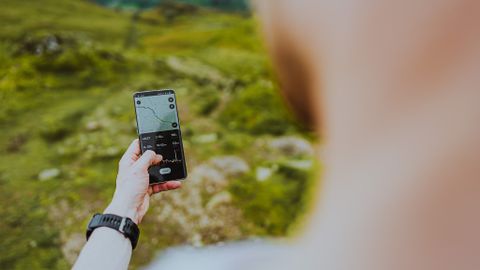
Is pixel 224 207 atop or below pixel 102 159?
below

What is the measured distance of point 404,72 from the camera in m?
1.81

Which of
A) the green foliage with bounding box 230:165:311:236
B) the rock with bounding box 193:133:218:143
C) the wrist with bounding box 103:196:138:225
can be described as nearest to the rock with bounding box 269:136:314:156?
the green foliage with bounding box 230:165:311:236

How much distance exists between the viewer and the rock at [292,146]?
8.78 feet

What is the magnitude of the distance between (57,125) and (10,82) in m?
0.32

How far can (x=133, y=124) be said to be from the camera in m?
2.67

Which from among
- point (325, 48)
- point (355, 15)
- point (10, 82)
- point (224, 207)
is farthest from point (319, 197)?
point (10, 82)

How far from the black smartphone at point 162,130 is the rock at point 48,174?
1.29 m

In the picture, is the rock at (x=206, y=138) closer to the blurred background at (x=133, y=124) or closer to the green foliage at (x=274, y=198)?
the blurred background at (x=133, y=124)

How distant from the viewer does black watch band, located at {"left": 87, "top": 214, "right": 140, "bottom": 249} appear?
34.4 inches

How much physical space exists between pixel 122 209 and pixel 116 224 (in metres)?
0.03

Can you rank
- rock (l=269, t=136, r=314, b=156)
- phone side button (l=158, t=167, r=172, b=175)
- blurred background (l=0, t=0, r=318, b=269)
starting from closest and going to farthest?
phone side button (l=158, t=167, r=172, b=175) < blurred background (l=0, t=0, r=318, b=269) < rock (l=269, t=136, r=314, b=156)

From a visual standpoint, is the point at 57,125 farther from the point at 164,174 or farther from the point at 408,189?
the point at 408,189

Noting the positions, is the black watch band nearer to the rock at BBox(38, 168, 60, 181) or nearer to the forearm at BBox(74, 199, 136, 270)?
the forearm at BBox(74, 199, 136, 270)

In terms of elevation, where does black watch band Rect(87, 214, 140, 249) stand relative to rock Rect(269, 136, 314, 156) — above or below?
below
